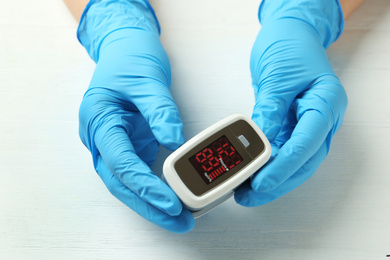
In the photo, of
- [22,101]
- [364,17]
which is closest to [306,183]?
[364,17]

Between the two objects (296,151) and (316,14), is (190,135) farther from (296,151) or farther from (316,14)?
(316,14)

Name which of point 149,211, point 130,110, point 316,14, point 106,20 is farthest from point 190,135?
point 316,14

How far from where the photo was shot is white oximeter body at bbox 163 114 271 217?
33.1 inches

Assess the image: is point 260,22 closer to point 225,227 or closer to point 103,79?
point 103,79

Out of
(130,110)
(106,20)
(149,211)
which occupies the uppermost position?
(106,20)

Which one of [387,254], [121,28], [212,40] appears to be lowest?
[387,254]

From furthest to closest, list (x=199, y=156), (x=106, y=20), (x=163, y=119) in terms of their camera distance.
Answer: (x=106, y=20) → (x=163, y=119) → (x=199, y=156)

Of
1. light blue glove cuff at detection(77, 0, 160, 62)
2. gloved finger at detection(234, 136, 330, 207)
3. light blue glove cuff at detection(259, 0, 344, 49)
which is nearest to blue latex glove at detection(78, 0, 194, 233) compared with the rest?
light blue glove cuff at detection(77, 0, 160, 62)

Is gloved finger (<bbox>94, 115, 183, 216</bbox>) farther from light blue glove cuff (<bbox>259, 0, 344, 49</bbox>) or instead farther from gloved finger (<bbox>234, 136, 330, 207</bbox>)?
light blue glove cuff (<bbox>259, 0, 344, 49</bbox>)

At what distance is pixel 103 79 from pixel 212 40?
466mm

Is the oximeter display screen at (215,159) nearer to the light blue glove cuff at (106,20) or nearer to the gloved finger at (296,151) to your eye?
the gloved finger at (296,151)

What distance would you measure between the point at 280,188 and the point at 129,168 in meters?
0.40

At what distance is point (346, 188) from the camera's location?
1085 millimetres

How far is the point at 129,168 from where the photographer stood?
93cm
